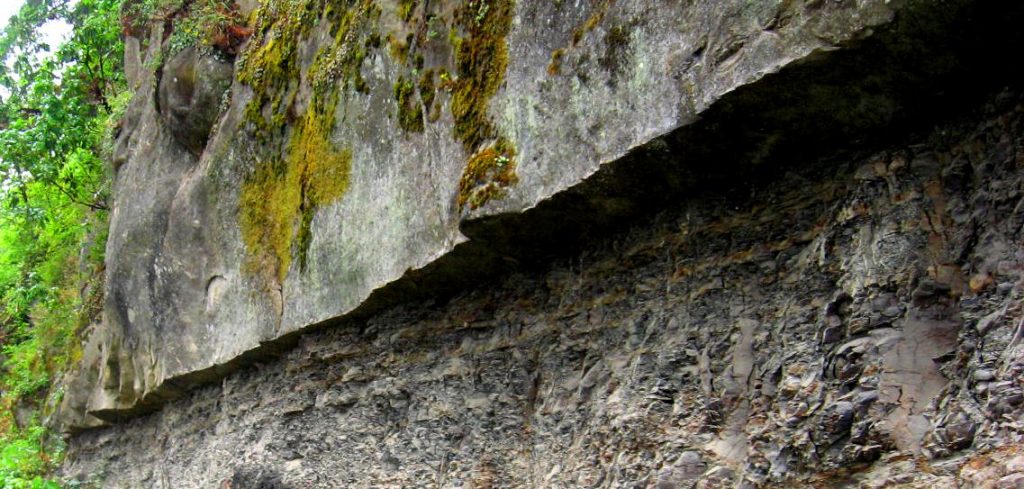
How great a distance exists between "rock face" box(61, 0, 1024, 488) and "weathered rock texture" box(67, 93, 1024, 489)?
0.01m

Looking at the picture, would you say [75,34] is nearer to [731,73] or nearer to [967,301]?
[731,73]

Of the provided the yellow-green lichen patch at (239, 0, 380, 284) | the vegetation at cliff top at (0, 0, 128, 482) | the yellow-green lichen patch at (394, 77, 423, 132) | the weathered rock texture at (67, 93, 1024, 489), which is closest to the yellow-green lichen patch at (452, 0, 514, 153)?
the yellow-green lichen patch at (394, 77, 423, 132)

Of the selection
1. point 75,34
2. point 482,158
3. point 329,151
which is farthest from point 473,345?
point 75,34

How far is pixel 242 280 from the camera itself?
6.57 metres

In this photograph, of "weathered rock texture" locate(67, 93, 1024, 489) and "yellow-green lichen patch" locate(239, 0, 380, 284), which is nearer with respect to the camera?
"weathered rock texture" locate(67, 93, 1024, 489)

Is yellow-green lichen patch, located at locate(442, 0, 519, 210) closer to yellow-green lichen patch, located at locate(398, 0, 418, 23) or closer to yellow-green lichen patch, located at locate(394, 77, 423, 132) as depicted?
yellow-green lichen patch, located at locate(394, 77, 423, 132)

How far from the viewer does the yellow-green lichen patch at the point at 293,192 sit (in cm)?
565

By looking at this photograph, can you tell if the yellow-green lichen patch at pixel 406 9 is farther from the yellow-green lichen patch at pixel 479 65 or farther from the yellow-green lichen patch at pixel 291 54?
the yellow-green lichen patch at pixel 479 65

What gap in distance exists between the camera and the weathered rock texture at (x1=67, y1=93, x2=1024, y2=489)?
2916mm

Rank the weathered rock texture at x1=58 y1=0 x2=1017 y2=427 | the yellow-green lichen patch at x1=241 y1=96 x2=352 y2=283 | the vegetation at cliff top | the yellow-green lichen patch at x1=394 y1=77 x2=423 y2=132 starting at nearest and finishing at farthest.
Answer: the weathered rock texture at x1=58 y1=0 x2=1017 y2=427 < the yellow-green lichen patch at x1=394 y1=77 x2=423 y2=132 < the yellow-green lichen patch at x1=241 y1=96 x2=352 y2=283 < the vegetation at cliff top

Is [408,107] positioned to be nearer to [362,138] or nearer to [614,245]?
[362,138]

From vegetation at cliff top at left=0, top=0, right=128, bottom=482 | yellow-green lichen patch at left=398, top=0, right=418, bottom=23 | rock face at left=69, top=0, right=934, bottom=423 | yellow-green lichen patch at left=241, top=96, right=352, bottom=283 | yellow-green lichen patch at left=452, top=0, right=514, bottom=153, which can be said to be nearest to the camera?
rock face at left=69, top=0, right=934, bottom=423

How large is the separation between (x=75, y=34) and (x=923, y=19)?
10439 millimetres

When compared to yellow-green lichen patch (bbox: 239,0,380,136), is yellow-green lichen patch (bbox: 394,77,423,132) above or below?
below
